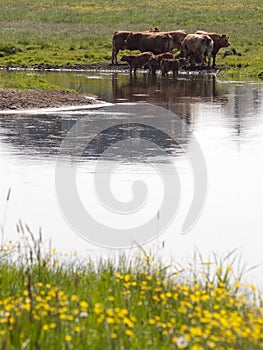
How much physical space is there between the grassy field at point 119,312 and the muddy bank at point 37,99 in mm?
14811

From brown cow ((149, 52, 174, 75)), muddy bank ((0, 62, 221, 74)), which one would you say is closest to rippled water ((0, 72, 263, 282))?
brown cow ((149, 52, 174, 75))

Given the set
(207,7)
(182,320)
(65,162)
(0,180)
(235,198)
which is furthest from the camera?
(207,7)

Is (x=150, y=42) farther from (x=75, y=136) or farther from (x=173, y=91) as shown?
(x=75, y=136)

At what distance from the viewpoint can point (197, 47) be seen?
42.0m

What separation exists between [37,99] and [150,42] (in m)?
22.8

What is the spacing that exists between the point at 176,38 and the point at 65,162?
3354 cm

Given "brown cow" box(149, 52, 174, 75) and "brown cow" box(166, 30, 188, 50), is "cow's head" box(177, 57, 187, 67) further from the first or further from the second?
"brown cow" box(166, 30, 188, 50)

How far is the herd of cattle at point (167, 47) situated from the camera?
3950 centimetres

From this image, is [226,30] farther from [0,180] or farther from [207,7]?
[0,180]

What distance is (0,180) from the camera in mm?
12680

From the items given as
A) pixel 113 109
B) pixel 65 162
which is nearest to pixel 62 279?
pixel 65 162

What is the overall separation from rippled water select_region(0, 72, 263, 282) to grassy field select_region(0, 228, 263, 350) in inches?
Result: 71.5

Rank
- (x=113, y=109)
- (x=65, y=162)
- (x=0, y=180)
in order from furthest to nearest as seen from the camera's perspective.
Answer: (x=113, y=109) → (x=65, y=162) → (x=0, y=180)

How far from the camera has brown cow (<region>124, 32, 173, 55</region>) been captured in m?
44.9
